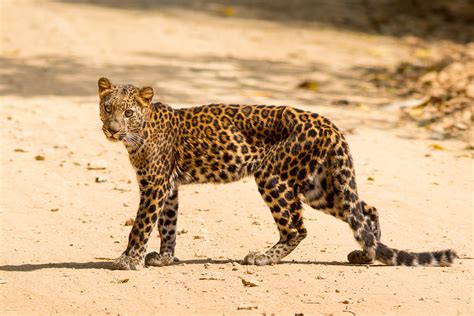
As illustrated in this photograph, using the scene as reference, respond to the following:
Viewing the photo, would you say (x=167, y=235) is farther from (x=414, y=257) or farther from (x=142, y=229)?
(x=414, y=257)

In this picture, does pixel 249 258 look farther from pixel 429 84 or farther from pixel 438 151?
pixel 429 84

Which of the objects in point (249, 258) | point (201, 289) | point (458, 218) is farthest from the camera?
point (458, 218)

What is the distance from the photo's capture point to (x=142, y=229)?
28.0 ft

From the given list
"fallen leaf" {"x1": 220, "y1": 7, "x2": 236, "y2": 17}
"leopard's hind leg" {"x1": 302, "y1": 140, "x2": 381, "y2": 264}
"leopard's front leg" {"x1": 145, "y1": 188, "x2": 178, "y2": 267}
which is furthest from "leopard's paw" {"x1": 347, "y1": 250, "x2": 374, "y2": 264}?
"fallen leaf" {"x1": 220, "y1": 7, "x2": 236, "y2": 17}

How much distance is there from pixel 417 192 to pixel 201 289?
3.65m

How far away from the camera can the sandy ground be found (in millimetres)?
7902

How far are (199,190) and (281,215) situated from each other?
2518 mm

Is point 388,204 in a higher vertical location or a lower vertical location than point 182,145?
lower

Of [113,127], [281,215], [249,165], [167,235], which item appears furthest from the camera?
[167,235]

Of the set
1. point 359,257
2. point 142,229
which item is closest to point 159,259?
point 142,229

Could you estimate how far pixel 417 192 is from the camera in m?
11.0

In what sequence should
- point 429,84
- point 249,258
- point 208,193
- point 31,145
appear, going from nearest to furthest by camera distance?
1. point 249,258
2. point 208,193
3. point 31,145
4. point 429,84

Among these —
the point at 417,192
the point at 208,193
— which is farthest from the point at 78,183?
the point at 417,192

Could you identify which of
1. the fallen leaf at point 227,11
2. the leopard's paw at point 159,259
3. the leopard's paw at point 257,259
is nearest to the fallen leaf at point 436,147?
the leopard's paw at point 257,259
